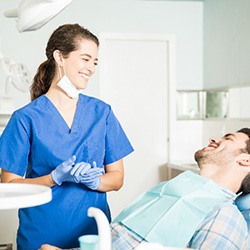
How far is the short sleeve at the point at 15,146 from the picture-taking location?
1.63 m

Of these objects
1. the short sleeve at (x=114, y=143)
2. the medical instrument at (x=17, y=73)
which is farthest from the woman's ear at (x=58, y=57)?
the medical instrument at (x=17, y=73)

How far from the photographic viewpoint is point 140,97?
13.4 feet

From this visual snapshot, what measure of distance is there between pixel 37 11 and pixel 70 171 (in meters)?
0.49

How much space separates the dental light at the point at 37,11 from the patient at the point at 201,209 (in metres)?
0.68

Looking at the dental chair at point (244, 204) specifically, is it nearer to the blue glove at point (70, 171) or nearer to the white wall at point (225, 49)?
the blue glove at point (70, 171)

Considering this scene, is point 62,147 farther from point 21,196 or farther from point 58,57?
point 21,196

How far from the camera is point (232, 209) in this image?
1.43 m

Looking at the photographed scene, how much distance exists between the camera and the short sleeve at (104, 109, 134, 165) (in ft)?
5.80

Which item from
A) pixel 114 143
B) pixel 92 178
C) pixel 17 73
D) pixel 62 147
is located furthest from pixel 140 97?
pixel 92 178

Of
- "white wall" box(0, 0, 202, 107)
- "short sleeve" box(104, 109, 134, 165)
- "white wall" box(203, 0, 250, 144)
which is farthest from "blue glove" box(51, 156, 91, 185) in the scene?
"white wall" box(0, 0, 202, 107)

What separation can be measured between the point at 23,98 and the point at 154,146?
47.9 inches

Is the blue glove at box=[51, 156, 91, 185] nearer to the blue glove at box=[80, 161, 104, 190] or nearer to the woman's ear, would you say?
the blue glove at box=[80, 161, 104, 190]

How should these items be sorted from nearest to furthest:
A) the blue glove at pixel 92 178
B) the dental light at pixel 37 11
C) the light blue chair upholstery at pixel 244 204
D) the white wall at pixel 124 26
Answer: the dental light at pixel 37 11 < the blue glove at pixel 92 178 < the light blue chair upholstery at pixel 244 204 < the white wall at pixel 124 26

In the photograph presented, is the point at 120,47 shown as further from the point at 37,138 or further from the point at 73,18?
the point at 37,138
